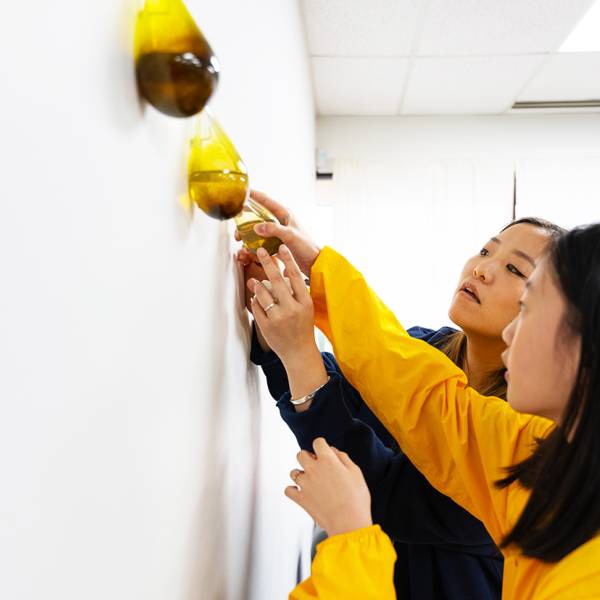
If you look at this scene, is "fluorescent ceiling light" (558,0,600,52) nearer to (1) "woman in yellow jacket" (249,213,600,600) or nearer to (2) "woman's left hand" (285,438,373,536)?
(1) "woman in yellow jacket" (249,213,600,600)

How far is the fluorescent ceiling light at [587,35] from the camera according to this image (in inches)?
87.4

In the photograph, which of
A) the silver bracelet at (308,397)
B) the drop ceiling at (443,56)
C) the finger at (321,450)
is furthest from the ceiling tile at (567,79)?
the finger at (321,450)


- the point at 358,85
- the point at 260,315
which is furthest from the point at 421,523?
the point at 358,85

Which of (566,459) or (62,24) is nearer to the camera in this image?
(62,24)

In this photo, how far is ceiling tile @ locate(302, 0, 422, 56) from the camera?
2109 mm

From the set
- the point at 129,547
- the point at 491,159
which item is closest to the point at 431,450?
the point at 129,547

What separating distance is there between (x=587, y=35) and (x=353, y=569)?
2.43 m

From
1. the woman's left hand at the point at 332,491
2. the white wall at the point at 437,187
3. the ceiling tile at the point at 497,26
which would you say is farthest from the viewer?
the white wall at the point at 437,187

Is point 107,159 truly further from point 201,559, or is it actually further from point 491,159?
point 491,159

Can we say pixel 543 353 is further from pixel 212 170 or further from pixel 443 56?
pixel 443 56

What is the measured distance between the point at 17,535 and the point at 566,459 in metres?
0.56

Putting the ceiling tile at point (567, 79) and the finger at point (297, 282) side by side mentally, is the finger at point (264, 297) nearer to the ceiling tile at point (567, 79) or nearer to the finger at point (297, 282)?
the finger at point (297, 282)

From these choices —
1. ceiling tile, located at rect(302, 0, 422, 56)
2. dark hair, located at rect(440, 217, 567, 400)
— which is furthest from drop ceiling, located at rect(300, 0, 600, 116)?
dark hair, located at rect(440, 217, 567, 400)

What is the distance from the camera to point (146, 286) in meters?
0.44
